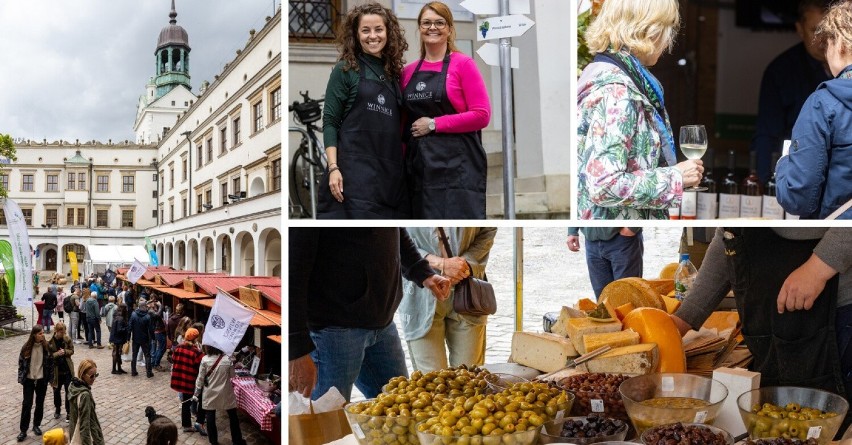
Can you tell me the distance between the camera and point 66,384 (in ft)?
12.5

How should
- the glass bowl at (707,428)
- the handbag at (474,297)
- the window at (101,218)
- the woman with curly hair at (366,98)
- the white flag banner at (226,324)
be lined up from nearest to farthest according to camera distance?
1. the glass bowl at (707,428)
2. the woman with curly hair at (366,98)
3. the handbag at (474,297)
4. the white flag banner at (226,324)
5. the window at (101,218)

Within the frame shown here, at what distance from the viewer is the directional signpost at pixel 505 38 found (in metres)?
1.72

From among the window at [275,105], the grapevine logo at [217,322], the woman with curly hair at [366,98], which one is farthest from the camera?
the grapevine logo at [217,322]

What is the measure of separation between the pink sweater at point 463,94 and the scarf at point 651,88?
312 mm

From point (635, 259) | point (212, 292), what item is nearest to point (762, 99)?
point (635, 259)

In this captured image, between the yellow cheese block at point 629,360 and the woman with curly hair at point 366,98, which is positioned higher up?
the woman with curly hair at point 366,98

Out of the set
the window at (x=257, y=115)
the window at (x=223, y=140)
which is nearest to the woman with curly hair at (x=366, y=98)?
the window at (x=257, y=115)

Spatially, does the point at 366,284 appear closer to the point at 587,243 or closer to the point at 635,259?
the point at 587,243

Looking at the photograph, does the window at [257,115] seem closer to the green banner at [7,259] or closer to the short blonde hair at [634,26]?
the short blonde hair at [634,26]

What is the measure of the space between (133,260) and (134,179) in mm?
430

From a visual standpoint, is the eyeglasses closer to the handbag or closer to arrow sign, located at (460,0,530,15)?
arrow sign, located at (460,0,530,15)

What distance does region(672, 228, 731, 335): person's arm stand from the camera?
194 cm

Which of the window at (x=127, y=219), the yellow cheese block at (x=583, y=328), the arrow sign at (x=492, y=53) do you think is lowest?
the yellow cheese block at (x=583, y=328)

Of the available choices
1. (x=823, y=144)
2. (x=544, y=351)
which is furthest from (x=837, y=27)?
(x=544, y=351)
